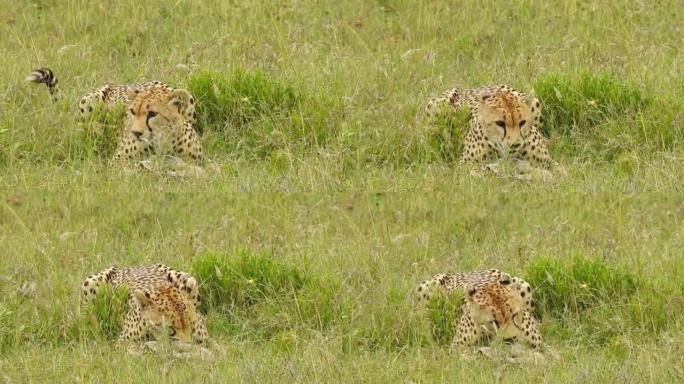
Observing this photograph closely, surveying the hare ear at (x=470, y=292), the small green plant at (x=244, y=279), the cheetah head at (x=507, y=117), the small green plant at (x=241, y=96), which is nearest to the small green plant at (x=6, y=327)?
the small green plant at (x=244, y=279)

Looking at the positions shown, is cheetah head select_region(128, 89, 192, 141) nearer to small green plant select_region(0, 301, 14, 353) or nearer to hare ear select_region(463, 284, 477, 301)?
small green plant select_region(0, 301, 14, 353)

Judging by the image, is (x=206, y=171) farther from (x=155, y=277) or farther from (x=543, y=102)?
(x=543, y=102)

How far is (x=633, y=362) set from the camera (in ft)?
34.4

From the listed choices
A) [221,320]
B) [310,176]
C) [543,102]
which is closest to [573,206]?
[543,102]

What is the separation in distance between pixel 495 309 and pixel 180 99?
9.29 feet

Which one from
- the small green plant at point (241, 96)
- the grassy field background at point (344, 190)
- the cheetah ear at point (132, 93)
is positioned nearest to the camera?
the grassy field background at point (344, 190)

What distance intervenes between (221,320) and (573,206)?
109 inches

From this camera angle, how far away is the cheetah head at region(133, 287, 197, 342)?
1123cm

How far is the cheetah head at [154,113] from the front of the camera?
41.4ft

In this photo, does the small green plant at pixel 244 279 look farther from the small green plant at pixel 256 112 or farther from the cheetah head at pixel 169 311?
the small green plant at pixel 256 112

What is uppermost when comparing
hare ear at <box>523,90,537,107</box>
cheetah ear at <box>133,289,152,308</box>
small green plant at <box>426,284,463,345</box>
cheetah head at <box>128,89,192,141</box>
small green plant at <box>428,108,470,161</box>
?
cheetah head at <box>128,89,192,141</box>

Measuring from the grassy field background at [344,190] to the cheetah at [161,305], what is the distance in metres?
0.21

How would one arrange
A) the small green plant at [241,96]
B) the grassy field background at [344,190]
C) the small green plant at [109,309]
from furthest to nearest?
1. the small green plant at [241,96]
2. the small green plant at [109,309]
3. the grassy field background at [344,190]

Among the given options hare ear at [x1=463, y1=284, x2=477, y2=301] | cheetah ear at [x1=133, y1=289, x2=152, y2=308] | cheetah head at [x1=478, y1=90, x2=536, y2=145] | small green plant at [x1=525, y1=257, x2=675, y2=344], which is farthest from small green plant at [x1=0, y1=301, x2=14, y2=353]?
cheetah head at [x1=478, y1=90, x2=536, y2=145]
